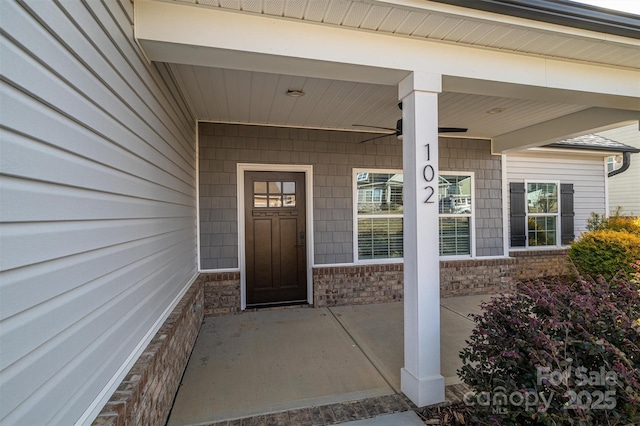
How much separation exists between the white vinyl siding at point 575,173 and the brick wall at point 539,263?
0.78m

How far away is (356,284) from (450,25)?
12.2 feet

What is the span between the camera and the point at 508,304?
2.09 m

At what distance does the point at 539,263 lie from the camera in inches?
241

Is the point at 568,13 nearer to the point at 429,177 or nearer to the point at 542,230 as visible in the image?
the point at 429,177

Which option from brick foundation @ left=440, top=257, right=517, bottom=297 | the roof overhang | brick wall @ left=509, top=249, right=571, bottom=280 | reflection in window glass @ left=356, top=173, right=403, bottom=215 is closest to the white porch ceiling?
reflection in window glass @ left=356, top=173, right=403, bottom=215

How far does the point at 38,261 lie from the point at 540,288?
2.79 metres

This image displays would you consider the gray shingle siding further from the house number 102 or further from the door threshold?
the house number 102

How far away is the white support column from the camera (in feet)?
7.72

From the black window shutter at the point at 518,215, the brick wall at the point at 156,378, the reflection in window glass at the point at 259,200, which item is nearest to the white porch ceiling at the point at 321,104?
the reflection in window glass at the point at 259,200

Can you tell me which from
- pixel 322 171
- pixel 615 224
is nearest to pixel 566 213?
pixel 615 224

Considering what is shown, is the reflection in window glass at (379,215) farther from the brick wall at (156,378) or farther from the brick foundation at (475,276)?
the brick wall at (156,378)

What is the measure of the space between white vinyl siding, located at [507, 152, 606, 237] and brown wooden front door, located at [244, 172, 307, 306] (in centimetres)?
459

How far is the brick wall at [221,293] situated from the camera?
430 centimetres

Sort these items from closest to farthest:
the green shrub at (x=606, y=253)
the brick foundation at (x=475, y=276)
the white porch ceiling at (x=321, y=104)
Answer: the white porch ceiling at (x=321, y=104) → the green shrub at (x=606, y=253) → the brick foundation at (x=475, y=276)
